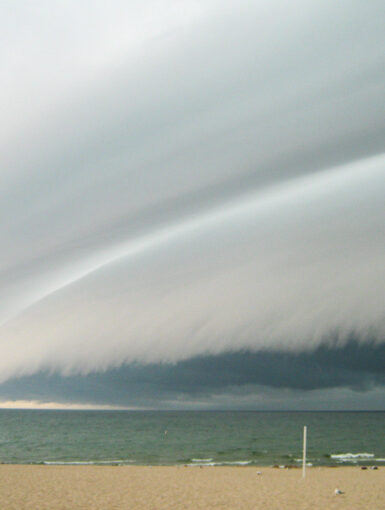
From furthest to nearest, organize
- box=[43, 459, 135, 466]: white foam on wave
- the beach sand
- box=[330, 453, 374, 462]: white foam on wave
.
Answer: box=[330, 453, 374, 462]: white foam on wave → box=[43, 459, 135, 466]: white foam on wave → the beach sand

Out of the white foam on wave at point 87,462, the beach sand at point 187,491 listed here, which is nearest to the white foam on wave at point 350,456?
the beach sand at point 187,491

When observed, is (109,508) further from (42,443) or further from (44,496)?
(42,443)

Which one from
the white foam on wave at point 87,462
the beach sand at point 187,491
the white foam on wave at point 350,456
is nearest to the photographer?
the beach sand at point 187,491

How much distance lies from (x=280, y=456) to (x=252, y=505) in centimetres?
3094

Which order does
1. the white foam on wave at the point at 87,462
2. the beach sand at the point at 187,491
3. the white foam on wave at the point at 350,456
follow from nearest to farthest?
the beach sand at the point at 187,491, the white foam on wave at the point at 87,462, the white foam on wave at the point at 350,456

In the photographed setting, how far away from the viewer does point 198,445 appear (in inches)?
2338

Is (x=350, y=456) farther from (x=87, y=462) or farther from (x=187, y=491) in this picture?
(x=187, y=491)

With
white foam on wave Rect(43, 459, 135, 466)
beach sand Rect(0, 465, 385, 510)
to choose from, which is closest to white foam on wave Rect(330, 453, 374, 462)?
beach sand Rect(0, 465, 385, 510)

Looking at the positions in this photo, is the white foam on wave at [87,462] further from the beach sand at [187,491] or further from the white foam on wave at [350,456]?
the white foam on wave at [350,456]

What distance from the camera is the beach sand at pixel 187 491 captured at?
18.0 m

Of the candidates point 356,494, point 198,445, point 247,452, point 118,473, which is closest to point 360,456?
point 247,452

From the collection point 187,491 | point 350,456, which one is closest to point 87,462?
point 187,491

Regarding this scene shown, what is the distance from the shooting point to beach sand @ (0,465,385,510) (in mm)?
18000

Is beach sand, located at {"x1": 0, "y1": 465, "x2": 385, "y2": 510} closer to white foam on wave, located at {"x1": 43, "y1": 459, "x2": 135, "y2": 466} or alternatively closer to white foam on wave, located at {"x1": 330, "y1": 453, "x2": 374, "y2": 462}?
white foam on wave, located at {"x1": 43, "y1": 459, "x2": 135, "y2": 466}
